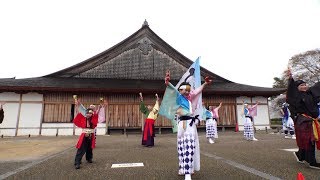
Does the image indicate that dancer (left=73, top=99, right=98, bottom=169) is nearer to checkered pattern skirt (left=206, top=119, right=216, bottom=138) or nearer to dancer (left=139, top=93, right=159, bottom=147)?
dancer (left=139, top=93, right=159, bottom=147)

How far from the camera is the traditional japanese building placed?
57.3 ft

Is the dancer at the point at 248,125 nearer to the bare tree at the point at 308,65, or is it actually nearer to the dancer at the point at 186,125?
the dancer at the point at 186,125

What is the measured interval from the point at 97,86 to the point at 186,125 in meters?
14.7

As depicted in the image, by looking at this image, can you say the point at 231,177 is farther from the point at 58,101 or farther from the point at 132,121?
the point at 58,101

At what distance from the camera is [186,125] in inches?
173

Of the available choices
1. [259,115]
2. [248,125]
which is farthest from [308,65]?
[248,125]

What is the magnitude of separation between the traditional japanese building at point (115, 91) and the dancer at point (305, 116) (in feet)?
43.3

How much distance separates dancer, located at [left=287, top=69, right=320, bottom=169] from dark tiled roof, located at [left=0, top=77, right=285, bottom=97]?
1317cm

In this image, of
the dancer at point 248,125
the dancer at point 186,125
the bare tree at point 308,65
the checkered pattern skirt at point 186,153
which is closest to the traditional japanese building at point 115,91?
the dancer at point 248,125

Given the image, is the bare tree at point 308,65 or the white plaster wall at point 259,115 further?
the bare tree at point 308,65

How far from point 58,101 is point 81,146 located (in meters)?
13.5

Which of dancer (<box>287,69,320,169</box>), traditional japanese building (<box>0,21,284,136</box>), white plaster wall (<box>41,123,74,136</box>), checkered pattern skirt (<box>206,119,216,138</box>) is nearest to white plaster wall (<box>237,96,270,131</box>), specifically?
traditional japanese building (<box>0,21,284,136</box>)

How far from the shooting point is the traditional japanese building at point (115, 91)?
17453 millimetres

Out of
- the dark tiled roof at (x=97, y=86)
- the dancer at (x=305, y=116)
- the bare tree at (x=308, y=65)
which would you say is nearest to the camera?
the dancer at (x=305, y=116)
